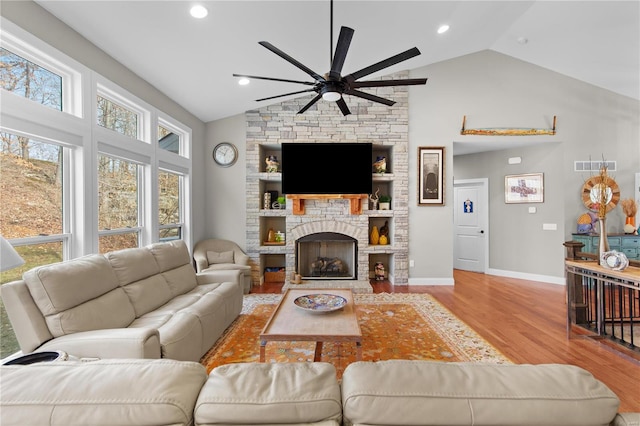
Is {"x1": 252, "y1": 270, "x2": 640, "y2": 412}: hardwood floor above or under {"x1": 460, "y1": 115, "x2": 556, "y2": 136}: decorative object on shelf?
under

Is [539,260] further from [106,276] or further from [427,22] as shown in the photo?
[106,276]

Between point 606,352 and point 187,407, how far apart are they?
3.67 m

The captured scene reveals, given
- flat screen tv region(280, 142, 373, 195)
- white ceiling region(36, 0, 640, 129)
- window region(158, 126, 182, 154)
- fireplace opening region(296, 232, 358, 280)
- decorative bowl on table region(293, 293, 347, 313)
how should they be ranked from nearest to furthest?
decorative bowl on table region(293, 293, 347, 313) → white ceiling region(36, 0, 640, 129) → window region(158, 126, 182, 154) → flat screen tv region(280, 142, 373, 195) → fireplace opening region(296, 232, 358, 280)

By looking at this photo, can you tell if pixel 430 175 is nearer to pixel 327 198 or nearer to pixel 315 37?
pixel 327 198

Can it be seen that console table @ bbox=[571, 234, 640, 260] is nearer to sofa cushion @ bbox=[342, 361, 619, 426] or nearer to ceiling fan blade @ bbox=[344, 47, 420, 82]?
ceiling fan blade @ bbox=[344, 47, 420, 82]

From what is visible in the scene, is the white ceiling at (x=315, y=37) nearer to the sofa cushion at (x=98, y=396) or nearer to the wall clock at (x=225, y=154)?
the wall clock at (x=225, y=154)

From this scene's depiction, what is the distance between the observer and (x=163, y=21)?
280 centimetres

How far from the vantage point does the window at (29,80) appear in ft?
7.30

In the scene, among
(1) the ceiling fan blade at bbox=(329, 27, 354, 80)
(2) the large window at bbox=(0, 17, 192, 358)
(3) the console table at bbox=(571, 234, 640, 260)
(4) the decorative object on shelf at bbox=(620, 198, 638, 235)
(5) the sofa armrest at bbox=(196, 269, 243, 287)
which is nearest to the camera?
(1) the ceiling fan blade at bbox=(329, 27, 354, 80)

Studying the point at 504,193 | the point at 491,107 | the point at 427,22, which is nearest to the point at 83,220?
the point at 427,22

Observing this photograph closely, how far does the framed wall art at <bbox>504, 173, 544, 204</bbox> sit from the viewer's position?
5.52 metres

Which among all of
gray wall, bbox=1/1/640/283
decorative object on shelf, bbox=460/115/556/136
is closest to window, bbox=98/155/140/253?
gray wall, bbox=1/1/640/283

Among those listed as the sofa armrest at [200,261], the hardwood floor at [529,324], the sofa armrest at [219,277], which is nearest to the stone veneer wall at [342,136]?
the hardwood floor at [529,324]

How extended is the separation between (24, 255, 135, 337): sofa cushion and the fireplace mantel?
311 centimetres
